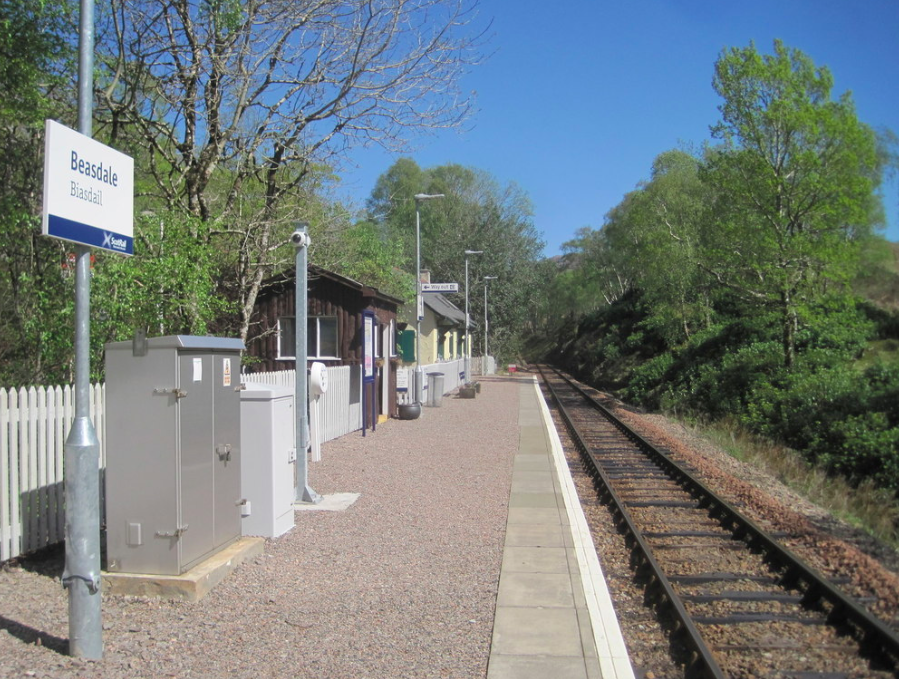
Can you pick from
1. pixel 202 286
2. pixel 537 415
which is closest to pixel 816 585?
pixel 202 286

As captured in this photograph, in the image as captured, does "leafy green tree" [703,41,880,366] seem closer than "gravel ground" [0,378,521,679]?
No

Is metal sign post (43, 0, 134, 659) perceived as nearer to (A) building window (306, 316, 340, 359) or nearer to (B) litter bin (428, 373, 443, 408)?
(A) building window (306, 316, 340, 359)

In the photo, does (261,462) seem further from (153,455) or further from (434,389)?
(434,389)

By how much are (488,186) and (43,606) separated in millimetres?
58569

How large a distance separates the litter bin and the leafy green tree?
968cm

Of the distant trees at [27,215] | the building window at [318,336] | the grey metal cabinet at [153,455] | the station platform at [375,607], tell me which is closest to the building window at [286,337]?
the building window at [318,336]

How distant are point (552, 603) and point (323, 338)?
47.2 ft

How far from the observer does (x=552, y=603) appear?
5.76 meters

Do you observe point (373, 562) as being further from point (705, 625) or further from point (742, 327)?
point (742, 327)

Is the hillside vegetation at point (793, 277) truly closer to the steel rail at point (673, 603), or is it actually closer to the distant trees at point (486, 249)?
the steel rail at point (673, 603)

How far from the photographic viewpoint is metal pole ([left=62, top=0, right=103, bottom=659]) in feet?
14.7

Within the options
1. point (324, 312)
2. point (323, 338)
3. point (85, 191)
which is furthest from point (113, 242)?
point (323, 338)

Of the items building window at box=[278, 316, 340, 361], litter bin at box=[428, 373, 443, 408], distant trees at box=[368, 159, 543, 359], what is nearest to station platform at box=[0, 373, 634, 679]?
building window at box=[278, 316, 340, 361]

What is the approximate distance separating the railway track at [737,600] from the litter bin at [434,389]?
1456 centimetres
